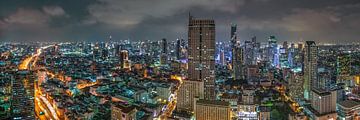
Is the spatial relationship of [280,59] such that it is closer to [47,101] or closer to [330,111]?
[330,111]

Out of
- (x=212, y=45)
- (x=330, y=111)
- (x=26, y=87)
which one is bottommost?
(x=330, y=111)

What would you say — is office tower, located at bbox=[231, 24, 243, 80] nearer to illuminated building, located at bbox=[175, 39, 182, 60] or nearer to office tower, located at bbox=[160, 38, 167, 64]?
illuminated building, located at bbox=[175, 39, 182, 60]

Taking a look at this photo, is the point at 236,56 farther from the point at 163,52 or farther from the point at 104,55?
the point at 104,55

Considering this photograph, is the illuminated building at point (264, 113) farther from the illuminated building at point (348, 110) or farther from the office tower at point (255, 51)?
the office tower at point (255, 51)

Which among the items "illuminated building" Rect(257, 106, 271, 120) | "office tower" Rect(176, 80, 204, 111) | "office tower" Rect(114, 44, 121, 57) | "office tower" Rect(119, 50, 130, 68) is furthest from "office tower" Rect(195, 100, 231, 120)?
"office tower" Rect(114, 44, 121, 57)

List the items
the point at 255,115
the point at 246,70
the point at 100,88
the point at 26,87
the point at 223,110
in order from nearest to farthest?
the point at 223,110 < the point at 255,115 < the point at 26,87 < the point at 100,88 < the point at 246,70

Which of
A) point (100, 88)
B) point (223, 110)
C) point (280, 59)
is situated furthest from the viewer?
point (280, 59)

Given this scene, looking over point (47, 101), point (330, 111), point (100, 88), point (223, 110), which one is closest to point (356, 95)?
point (330, 111)
